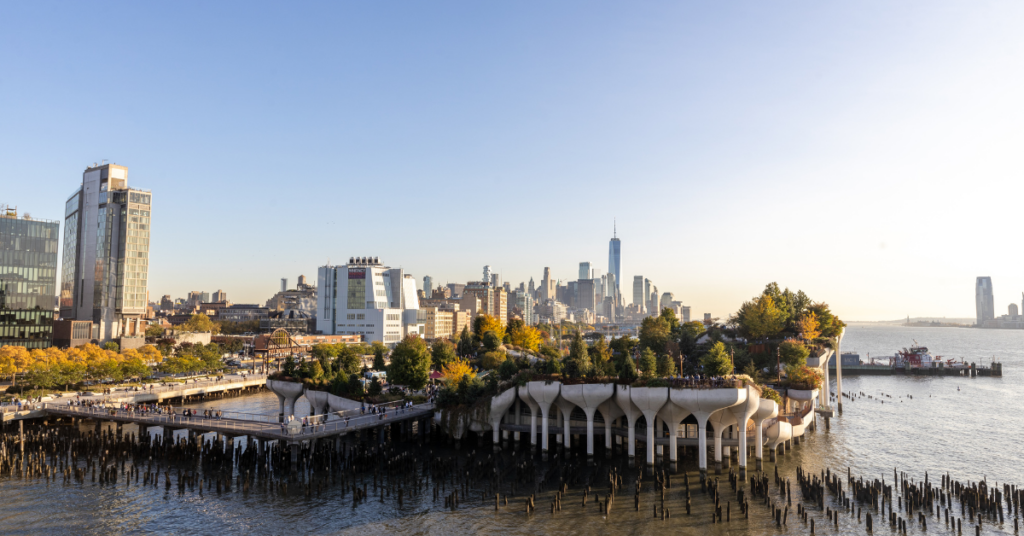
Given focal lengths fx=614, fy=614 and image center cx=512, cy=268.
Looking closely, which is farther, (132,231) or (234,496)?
(132,231)

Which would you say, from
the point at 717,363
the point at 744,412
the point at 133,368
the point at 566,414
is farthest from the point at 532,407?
the point at 133,368

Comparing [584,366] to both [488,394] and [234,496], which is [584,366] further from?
[234,496]

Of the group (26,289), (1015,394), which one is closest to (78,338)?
(26,289)

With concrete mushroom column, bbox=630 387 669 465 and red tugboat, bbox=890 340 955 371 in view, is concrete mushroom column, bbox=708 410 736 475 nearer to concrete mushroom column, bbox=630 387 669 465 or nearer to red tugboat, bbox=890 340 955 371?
concrete mushroom column, bbox=630 387 669 465

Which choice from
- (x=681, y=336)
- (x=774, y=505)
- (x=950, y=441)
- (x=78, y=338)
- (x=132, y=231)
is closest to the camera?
(x=774, y=505)

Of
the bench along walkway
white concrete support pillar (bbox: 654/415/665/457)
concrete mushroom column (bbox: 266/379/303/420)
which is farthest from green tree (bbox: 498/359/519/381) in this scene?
concrete mushroom column (bbox: 266/379/303/420)

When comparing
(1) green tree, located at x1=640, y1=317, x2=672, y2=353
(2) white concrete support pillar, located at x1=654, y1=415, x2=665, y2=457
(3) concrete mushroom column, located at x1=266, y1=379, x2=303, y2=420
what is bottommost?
(2) white concrete support pillar, located at x1=654, y1=415, x2=665, y2=457

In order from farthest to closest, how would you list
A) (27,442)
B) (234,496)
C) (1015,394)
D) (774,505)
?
(1015,394) → (27,442) → (234,496) → (774,505)

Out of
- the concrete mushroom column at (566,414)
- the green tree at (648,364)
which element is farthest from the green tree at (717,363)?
the concrete mushroom column at (566,414)
